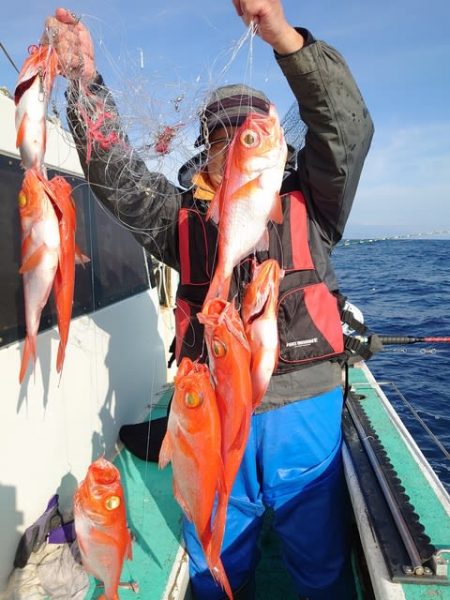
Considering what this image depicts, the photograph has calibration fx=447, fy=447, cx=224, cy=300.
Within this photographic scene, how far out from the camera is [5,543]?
2.56 m

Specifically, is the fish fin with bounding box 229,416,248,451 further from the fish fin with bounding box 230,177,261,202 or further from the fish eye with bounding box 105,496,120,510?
the fish fin with bounding box 230,177,261,202

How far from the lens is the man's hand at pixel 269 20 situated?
1.74 meters

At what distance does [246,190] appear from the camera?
5.84 feet

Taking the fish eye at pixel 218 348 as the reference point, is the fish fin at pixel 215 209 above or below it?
above

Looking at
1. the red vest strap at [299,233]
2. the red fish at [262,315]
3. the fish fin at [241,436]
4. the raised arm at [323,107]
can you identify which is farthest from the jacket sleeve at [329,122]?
the fish fin at [241,436]

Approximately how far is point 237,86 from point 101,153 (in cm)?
85

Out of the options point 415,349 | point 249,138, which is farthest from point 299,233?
point 415,349

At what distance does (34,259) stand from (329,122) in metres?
1.46

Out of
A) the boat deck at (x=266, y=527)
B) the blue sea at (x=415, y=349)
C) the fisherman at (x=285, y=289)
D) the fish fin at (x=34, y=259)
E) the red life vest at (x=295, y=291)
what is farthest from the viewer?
the blue sea at (x=415, y=349)

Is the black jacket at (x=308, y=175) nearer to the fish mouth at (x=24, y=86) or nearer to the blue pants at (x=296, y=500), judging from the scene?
the blue pants at (x=296, y=500)

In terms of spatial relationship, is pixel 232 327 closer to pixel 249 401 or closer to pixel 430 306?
pixel 249 401

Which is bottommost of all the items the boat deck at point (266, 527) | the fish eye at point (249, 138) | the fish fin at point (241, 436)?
the boat deck at point (266, 527)

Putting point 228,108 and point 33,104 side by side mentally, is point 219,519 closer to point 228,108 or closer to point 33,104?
point 33,104

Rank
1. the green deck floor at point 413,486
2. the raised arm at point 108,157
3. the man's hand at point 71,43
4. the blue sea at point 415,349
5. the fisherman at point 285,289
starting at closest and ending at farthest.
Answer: the man's hand at point 71,43
the raised arm at point 108,157
the green deck floor at point 413,486
the fisherman at point 285,289
the blue sea at point 415,349
